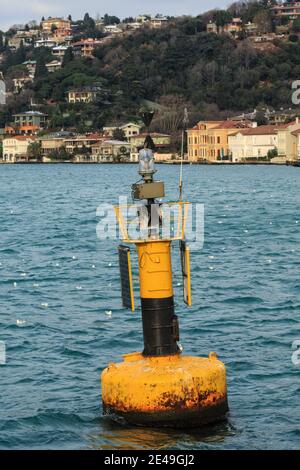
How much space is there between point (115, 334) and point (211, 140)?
104236 mm

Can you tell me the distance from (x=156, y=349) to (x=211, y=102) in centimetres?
14318

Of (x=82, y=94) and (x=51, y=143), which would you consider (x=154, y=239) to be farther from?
(x=82, y=94)

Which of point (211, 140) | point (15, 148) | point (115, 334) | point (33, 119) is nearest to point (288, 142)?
point (211, 140)

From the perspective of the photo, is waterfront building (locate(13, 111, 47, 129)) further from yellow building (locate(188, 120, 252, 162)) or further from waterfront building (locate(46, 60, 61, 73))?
yellow building (locate(188, 120, 252, 162))

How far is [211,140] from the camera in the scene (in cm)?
11988

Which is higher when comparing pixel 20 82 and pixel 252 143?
pixel 20 82

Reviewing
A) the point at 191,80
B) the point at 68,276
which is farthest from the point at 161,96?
the point at 68,276

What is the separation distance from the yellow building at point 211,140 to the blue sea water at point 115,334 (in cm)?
8388

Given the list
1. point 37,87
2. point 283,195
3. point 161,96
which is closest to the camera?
point 283,195

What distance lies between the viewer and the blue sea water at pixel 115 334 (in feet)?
37.9

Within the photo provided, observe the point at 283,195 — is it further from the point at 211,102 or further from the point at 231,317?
the point at 211,102

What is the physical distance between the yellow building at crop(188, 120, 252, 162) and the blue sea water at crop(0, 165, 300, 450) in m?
83.9

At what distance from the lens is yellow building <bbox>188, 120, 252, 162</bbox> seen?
386ft

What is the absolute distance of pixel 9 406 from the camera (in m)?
12.6
